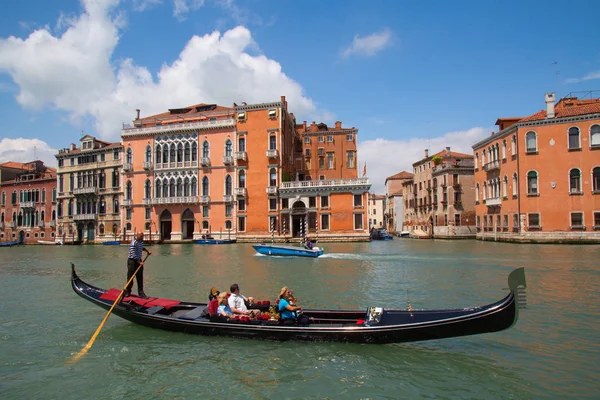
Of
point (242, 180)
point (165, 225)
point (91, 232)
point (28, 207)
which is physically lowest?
point (91, 232)

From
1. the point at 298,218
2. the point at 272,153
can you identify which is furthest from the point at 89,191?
the point at 298,218

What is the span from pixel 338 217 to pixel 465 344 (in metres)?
28.5

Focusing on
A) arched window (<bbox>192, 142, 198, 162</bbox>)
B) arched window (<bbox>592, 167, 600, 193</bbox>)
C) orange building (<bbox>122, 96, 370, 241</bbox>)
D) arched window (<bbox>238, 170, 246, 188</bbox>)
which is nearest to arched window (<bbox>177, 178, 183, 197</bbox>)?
orange building (<bbox>122, 96, 370, 241</bbox>)

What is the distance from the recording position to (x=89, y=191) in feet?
133

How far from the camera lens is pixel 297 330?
653 cm

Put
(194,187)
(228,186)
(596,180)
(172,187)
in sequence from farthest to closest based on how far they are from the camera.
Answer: (172,187)
(194,187)
(228,186)
(596,180)

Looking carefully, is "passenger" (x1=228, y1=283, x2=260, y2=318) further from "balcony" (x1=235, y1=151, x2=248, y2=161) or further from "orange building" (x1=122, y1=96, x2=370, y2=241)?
"balcony" (x1=235, y1=151, x2=248, y2=161)

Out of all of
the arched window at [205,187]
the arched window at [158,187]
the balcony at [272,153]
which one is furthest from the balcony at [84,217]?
the balcony at [272,153]

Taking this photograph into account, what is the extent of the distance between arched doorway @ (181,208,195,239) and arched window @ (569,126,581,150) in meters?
28.9

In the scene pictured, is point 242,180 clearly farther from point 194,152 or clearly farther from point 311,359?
point 311,359

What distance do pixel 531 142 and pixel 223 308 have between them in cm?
2739

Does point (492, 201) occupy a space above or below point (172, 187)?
below

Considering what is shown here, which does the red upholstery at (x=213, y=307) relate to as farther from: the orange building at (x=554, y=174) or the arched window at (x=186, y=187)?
the arched window at (x=186, y=187)

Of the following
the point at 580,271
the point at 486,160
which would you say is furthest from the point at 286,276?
the point at 486,160
